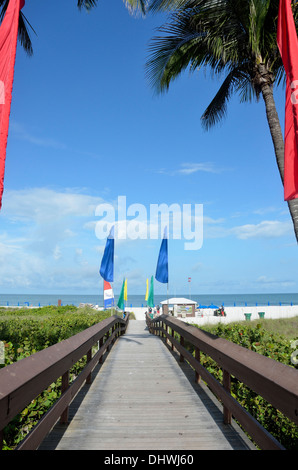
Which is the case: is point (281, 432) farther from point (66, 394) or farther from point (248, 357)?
point (66, 394)

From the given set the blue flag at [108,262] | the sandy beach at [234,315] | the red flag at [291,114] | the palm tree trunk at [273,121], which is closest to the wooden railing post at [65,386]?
the red flag at [291,114]

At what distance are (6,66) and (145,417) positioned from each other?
16.9ft

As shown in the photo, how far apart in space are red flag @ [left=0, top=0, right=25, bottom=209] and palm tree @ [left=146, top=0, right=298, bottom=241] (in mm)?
6342

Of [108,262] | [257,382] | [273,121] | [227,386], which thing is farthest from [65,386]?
[108,262]

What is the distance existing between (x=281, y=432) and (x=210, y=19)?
11050mm

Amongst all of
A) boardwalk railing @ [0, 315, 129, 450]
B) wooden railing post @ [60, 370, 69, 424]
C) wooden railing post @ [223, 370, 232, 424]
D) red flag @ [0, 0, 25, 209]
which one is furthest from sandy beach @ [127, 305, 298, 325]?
red flag @ [0, 0, 25, 209]

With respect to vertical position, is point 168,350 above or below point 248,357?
below

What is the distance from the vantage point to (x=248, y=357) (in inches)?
138

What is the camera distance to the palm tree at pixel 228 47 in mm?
9766

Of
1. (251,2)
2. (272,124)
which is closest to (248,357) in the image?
(272,124)

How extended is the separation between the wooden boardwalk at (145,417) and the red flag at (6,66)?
3.11 m

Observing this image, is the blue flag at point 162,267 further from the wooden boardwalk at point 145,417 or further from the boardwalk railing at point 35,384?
the boardwalk railing at point 35,384

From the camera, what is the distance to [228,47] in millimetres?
11188

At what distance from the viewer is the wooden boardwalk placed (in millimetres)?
3854
